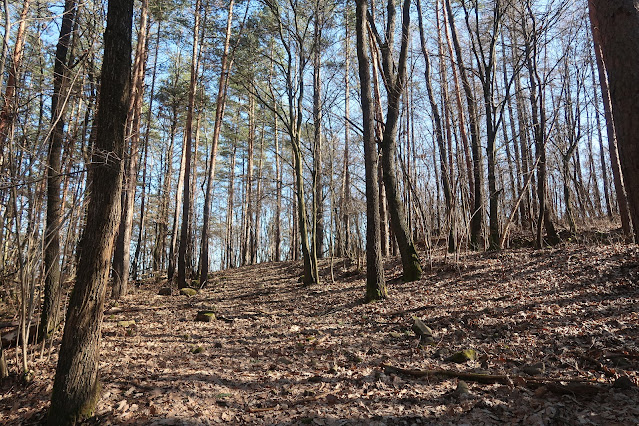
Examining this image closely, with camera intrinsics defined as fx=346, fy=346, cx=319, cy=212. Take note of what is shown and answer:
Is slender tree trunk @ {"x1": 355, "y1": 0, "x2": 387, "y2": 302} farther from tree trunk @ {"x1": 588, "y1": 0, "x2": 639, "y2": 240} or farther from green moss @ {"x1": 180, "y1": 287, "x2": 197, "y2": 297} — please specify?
green moss @ {"x1": 180, "y1": 287, "x2": 197, "y2": 297}

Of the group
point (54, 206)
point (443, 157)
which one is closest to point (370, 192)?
point (443, 157)

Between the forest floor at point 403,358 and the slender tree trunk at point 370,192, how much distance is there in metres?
0.44

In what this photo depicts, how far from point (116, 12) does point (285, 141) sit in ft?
57.6

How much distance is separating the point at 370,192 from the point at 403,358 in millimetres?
3611

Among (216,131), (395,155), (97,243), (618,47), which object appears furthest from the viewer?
(216,131)

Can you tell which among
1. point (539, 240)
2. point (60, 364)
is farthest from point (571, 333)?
point (60, 364)

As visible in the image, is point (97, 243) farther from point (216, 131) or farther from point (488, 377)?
point (216, 131)

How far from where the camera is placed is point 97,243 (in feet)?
10.8

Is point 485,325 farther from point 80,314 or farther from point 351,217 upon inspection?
point 351,217

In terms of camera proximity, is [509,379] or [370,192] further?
[370,192]

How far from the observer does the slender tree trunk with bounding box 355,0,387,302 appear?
7.11 meters

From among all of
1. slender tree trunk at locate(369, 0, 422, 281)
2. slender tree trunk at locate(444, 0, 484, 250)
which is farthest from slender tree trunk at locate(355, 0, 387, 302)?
slender tree trunk at locate(444, 0, 484, 250)

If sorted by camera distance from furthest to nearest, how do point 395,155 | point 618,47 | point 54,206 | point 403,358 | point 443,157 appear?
point 443,157 → point 395,155 → point 54,206 → point 403,358 → point 618,47

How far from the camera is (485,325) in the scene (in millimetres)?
4973
